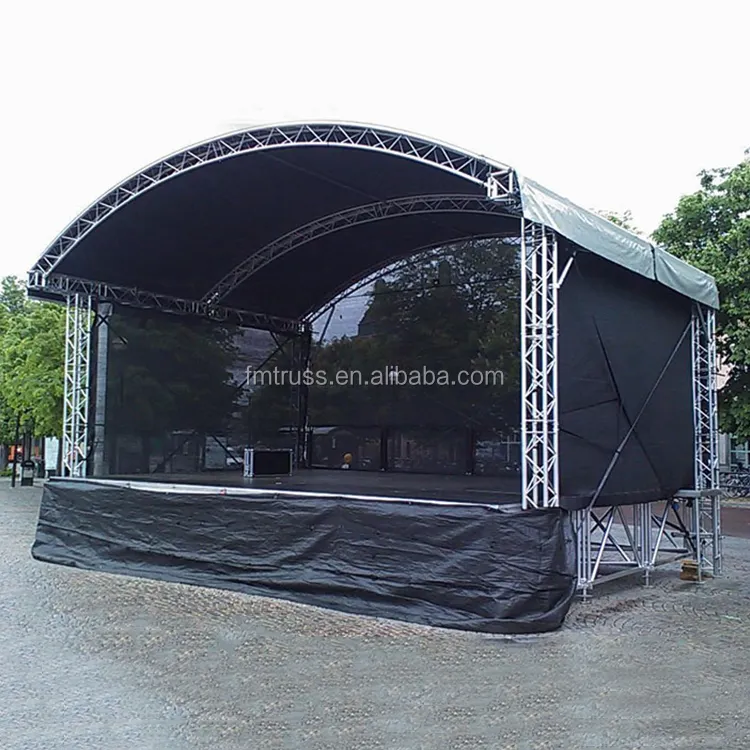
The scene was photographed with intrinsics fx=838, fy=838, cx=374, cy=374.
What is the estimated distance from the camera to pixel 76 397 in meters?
10.5

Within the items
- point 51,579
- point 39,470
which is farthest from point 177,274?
point 39,470

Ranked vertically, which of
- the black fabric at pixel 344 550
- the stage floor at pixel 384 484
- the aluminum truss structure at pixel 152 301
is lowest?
the black fabric at pixel 344 550

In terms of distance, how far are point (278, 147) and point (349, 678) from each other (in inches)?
206

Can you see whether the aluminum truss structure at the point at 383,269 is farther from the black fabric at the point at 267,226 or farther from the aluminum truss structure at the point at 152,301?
the aluminum truss structure at the point at 152,301

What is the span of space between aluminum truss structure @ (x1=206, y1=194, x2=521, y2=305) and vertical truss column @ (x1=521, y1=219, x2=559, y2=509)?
344 centimetres

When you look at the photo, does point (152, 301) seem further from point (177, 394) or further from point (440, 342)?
point (440, 342)

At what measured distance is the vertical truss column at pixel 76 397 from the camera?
10469mm

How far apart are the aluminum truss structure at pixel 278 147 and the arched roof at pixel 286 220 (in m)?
0.01

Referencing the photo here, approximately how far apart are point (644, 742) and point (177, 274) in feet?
31.1

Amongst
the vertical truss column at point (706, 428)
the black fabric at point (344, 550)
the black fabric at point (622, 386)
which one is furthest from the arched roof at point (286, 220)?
the black fabric at point (344, 550)

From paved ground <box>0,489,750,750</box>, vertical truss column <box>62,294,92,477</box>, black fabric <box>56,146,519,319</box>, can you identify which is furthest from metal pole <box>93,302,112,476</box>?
paved ground <box>0,489,750,750</box>

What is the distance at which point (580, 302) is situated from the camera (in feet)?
23.6

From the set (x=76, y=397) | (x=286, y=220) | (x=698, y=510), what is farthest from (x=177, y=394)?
(x=698, y=510)

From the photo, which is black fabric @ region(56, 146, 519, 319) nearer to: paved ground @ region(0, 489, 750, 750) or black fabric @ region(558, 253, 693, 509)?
black fabric @ region(558, 253, 693, 509)
